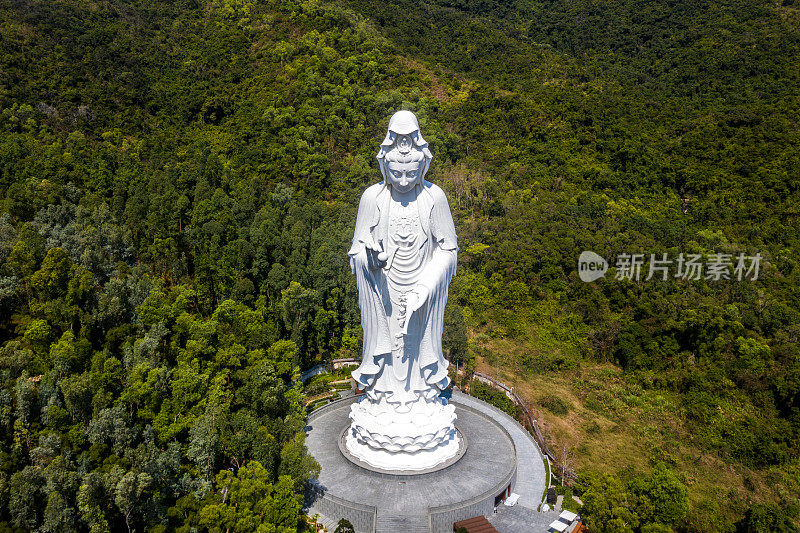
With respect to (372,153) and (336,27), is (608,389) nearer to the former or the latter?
(372,153)

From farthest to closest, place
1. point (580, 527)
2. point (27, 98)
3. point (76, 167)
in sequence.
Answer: point (27, 98)
point (76, 167)
point (580, 527)

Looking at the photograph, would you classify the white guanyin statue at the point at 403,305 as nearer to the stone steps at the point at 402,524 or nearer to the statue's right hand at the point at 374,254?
the statue's right hand at the point at 374,254

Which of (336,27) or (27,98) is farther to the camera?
(336,27)

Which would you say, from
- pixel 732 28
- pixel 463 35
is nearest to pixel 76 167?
pixel 463 35

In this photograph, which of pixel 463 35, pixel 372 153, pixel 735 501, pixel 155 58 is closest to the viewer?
pixel 735 501

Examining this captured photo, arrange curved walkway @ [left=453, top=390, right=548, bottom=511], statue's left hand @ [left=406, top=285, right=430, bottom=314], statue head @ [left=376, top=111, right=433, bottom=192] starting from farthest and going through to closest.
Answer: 1. curved walkway @ [left=453, top=390, right=548, bottom=511]
2. statue head @ [left=376, top=111, right=433, bottom=192]
3. statue's left hand @ [left=406, top=285, right=430, bottom=314]

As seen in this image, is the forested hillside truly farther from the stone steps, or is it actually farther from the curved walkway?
the stone steps

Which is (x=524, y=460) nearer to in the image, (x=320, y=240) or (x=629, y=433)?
(x=629, y=433)

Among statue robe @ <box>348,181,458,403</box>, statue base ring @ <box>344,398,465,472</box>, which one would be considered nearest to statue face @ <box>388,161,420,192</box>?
statue robe @ <box>348,181,458,403</box>

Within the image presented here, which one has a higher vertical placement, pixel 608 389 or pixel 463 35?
pixel 463 35
